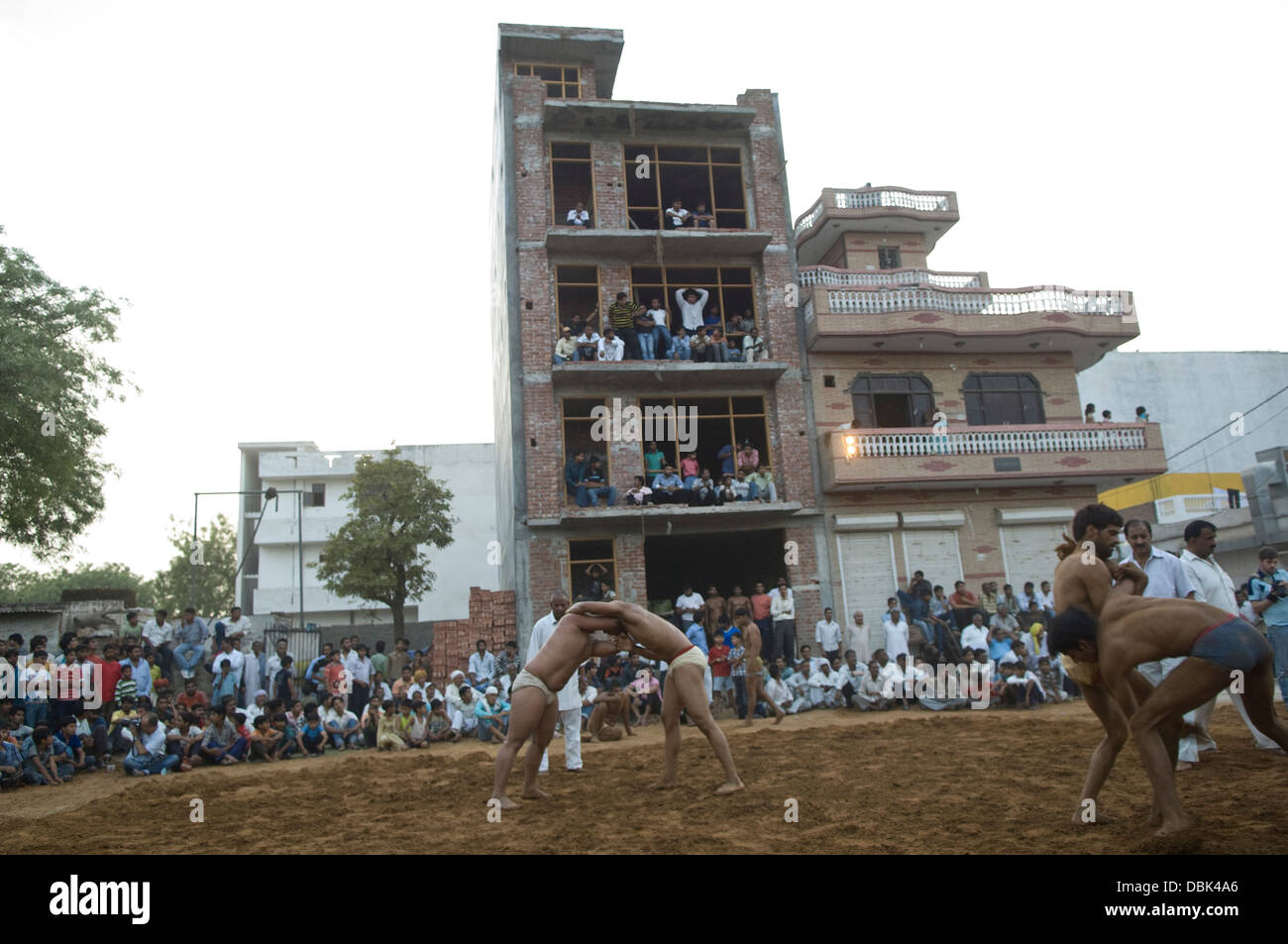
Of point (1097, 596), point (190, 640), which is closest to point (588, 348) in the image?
point (190, 640)

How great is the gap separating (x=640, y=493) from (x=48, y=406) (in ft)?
40.2

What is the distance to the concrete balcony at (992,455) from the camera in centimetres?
2073

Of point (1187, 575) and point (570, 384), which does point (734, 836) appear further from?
point (570, 384)

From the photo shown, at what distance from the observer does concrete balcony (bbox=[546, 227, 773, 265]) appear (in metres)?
21.2

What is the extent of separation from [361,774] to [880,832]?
6609 millimetres

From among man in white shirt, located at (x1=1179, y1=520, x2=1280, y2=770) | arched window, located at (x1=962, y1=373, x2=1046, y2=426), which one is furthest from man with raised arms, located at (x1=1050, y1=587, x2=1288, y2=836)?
arched window, located at (x1=962, y1=373, x2=1046, y2=426)

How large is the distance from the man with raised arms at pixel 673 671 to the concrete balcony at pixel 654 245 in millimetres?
15099

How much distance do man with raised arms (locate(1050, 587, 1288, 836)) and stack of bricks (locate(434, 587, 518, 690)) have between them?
14652 mm

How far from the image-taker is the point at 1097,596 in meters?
5.34

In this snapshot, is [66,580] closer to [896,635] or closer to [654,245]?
[654,245]

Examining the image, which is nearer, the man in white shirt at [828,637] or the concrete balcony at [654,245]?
the man in white shirt at [828,637]

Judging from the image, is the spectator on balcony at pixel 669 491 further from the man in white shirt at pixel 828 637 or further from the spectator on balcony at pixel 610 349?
the man in white shirt at pixel 828 637

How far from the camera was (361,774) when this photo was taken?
10.1m

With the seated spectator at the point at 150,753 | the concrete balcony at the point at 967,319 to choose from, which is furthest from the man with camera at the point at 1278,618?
the concrete balcony at the point at 967,319
